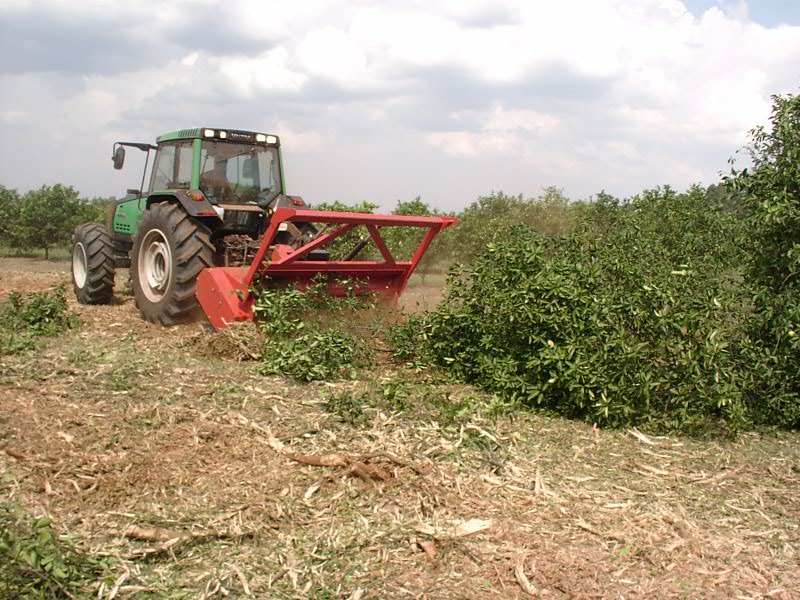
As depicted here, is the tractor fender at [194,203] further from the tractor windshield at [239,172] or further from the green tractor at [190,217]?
the tractor windshield at [239,172]

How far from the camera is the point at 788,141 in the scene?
5.59 metres

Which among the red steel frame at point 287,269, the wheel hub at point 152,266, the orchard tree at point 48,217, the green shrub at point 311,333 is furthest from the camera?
the orchard tree at point 48,217

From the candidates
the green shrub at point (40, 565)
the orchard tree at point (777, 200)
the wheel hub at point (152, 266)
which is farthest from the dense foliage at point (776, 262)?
the wheel hub at point (152, 266)

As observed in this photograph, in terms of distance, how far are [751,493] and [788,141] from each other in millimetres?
2710

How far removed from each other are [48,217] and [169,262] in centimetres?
1604

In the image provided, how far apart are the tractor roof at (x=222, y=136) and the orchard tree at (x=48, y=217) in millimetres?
14504

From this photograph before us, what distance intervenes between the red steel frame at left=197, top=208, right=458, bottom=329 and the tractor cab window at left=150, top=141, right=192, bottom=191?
5.96ft

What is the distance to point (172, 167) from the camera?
9148 millimetres

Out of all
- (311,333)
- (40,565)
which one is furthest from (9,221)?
(40,565)

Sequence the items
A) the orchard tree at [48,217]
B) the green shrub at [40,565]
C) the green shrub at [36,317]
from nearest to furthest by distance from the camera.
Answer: the green shrub at [40,565]
the green shrub at [36,317]
the orchard tree at [48,217]

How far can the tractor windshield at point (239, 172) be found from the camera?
878cm

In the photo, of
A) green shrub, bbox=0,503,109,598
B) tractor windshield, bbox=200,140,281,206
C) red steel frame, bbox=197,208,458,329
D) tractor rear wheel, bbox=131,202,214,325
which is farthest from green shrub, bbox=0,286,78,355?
green shrub, bbox=0,503,109,598

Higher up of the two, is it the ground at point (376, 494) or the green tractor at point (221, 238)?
the green tractor at point (221, 238)

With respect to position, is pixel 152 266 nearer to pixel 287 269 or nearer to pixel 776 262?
pixel 287 269
